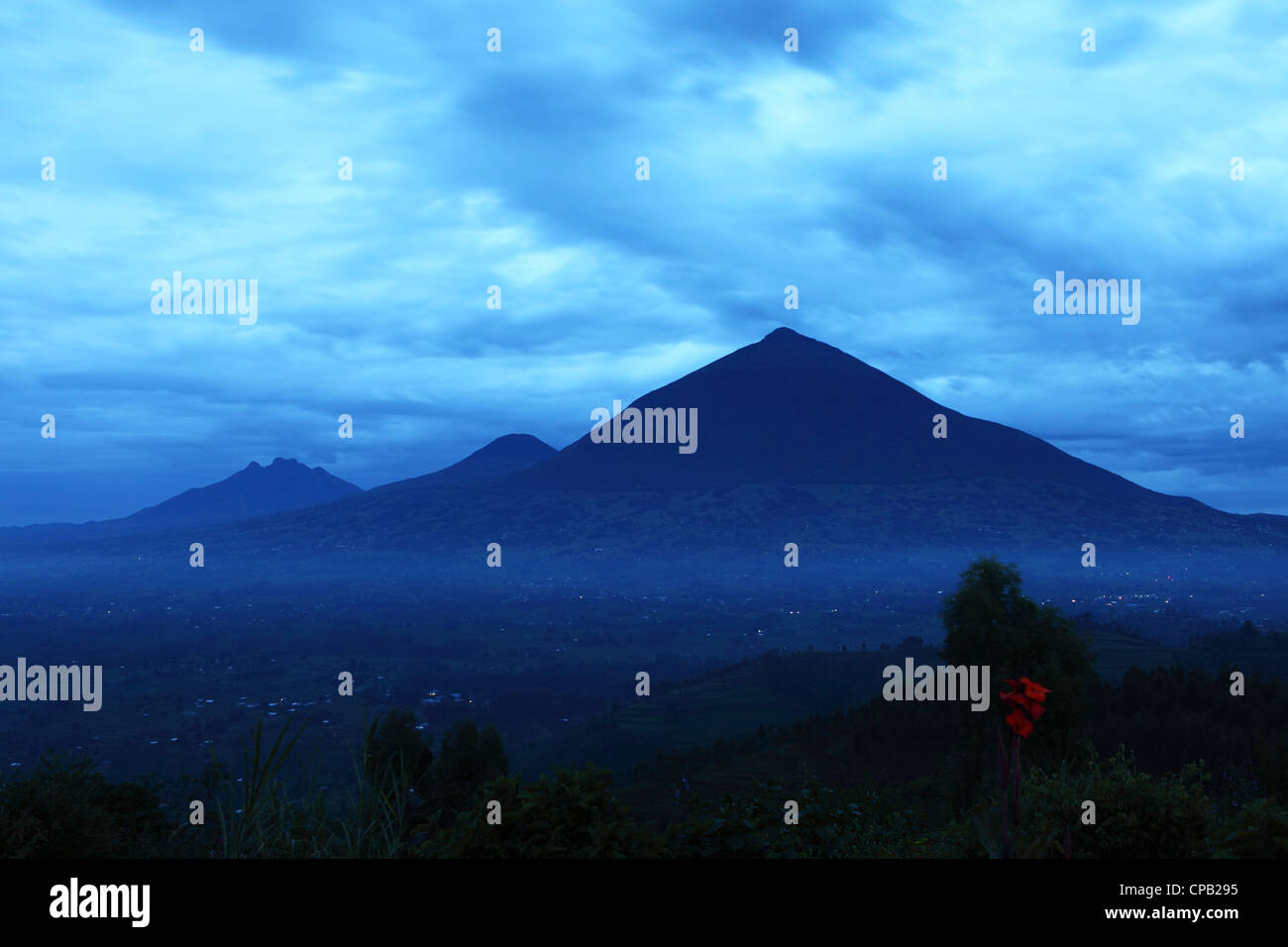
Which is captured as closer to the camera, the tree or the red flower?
the red flower

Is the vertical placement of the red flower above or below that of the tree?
above

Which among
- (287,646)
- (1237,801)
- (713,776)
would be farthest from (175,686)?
(1237,801)

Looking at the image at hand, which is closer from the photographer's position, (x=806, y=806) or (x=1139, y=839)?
(x=1139, y=839)

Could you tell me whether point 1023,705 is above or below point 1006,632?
above

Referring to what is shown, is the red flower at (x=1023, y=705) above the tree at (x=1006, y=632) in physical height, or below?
above

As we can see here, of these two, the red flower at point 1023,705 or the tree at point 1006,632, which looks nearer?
the red flower at point 1023,705

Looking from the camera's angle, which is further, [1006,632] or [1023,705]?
[1006,632]

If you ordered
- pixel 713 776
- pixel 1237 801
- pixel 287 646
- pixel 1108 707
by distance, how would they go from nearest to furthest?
pixel 1237 801 → pixel 1108 707 → pixel 713 776 → pixel 287 646
